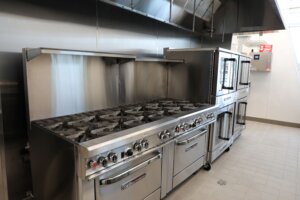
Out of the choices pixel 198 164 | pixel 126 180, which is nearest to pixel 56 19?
pixel 126 180

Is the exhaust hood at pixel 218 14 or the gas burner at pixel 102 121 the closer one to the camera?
the gas burner at pixel 102 121

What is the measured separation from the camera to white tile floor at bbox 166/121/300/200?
2.15 meters

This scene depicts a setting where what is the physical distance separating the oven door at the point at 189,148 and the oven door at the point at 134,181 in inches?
11.3

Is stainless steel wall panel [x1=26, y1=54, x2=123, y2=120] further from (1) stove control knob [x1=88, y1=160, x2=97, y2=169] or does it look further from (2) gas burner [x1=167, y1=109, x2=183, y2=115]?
(1) stove control knob [x1=88, y1=160, x2=97, y2=169]

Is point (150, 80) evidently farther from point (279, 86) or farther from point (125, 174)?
point (279, 86)

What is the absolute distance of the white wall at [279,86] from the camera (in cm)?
452

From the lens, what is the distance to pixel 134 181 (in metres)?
1.52

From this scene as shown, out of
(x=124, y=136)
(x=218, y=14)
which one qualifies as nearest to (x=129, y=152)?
(x=124, y=136)

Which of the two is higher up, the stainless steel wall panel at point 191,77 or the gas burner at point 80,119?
the stainless steel wall panel at point 191,77

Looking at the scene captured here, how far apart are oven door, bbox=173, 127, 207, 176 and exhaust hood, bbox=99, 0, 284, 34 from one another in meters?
1.28

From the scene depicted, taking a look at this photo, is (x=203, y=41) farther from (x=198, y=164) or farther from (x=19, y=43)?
(x=19, y=43)

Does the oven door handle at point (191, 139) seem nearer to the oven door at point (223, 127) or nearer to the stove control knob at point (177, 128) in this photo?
the stove control knob at point (177, 128)

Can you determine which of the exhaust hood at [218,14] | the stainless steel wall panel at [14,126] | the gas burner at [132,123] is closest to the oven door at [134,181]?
the gas burner at [132,123]

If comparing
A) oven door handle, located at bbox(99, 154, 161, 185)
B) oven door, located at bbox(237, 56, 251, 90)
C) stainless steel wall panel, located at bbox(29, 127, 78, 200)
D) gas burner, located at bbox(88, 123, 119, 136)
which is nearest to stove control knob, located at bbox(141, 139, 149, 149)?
oven door handle, located at bbox(99, 154, 161, 185)
